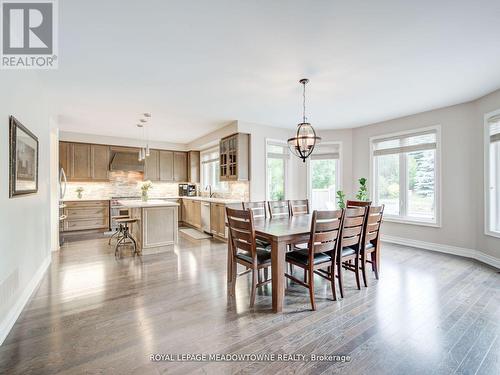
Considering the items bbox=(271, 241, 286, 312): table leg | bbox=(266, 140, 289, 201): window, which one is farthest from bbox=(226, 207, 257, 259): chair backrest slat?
bbox=(266, 140, 289, 201): window

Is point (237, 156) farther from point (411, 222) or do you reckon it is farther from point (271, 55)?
point (411, 222)

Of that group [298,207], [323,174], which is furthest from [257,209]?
[323,174]

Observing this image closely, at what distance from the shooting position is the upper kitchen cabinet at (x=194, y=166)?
8.09 meters

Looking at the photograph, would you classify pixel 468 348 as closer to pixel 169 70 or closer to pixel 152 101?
pixel 169 70

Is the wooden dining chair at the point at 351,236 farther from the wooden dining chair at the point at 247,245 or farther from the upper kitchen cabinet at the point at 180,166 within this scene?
the upper kitchen cabinet at the point at 180,166

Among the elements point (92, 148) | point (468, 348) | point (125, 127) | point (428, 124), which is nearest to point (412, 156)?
point (428, 124)

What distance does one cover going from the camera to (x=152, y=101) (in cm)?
408

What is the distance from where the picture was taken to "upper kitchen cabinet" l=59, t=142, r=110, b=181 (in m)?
6.41

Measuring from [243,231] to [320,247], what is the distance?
83cm

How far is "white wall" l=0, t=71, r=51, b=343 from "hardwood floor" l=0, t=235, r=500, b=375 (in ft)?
0.70

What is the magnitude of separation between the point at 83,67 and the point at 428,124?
578cm

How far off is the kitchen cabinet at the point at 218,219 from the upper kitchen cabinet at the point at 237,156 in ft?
2.42

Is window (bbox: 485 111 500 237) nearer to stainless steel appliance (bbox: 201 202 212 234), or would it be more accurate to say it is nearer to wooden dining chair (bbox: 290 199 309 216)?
wooden dining chair (bbox: 290 199 309 216)

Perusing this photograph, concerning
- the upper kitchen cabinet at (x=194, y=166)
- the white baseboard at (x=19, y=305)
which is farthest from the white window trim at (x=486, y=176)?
the upper kitchen cabinet at (x=194, y=166)
